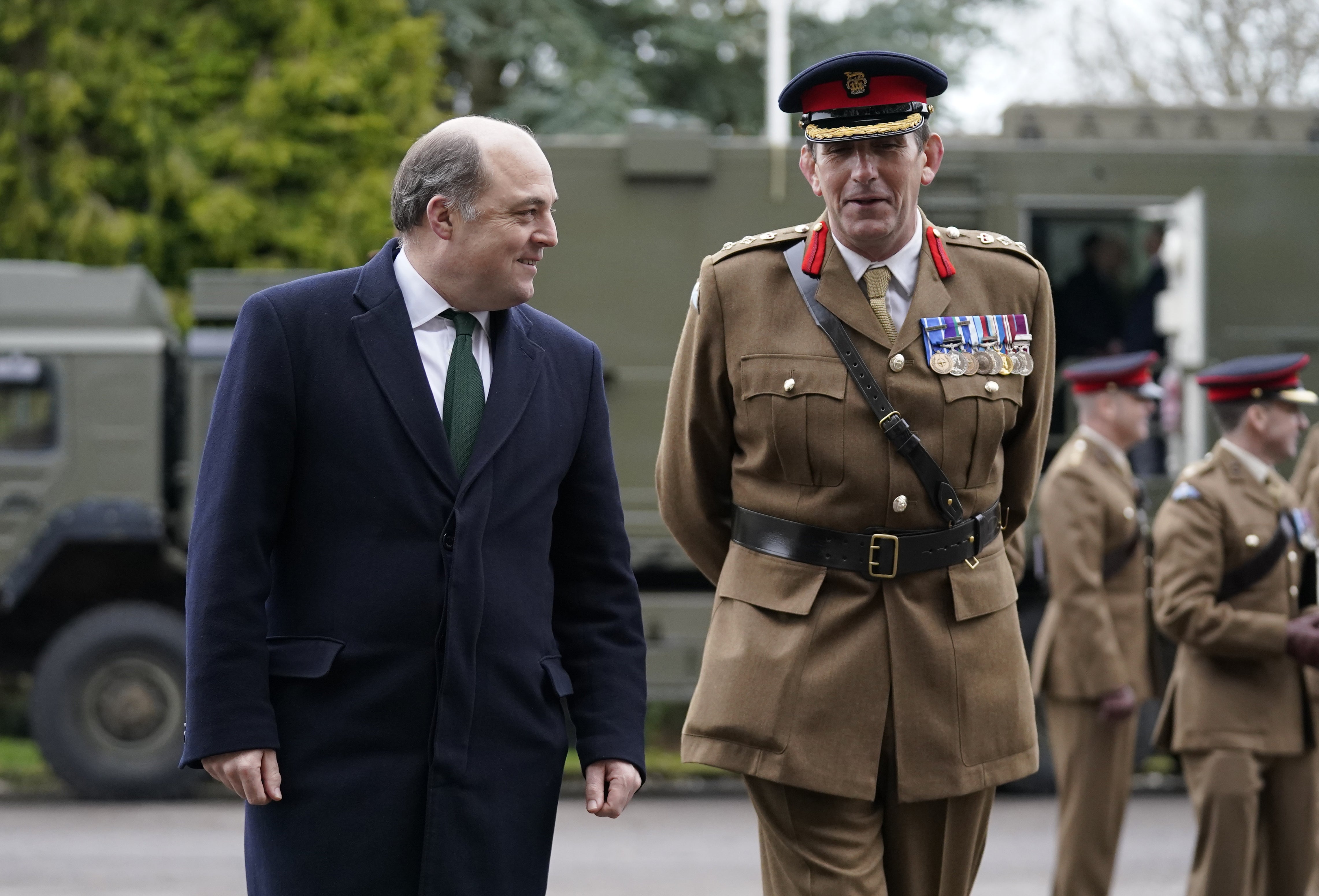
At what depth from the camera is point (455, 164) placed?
122 inches

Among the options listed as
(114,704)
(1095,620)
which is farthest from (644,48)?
(1095,620)

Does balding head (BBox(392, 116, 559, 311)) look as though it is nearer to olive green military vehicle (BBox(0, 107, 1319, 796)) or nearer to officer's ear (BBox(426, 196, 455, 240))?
officer's ear (BBox(426, 196, 455, 240))

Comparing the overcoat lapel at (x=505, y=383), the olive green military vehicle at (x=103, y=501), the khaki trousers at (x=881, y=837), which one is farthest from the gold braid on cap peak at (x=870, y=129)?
the olive green military vehicle at (x=103, y=501)

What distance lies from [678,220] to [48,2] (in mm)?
6679

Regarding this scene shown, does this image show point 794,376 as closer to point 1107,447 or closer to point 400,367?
A: point 400,367

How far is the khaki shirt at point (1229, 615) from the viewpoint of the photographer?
17.5 ft

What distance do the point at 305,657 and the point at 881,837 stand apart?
126cm

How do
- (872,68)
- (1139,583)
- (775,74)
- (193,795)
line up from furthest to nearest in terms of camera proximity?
(775,74), (193,795), (1139,583), (872,68)

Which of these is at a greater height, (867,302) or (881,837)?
(867,302)

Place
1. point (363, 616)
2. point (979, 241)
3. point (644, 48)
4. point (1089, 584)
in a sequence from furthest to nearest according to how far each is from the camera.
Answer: point (644, 48) < point (1089, 584) < point (979, 241) < point (363, 616)

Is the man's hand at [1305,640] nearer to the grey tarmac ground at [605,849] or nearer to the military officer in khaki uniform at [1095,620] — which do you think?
the military officer in khaki uniform at [1095,620]

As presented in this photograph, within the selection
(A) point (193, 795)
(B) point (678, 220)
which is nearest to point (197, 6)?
(B) point (678, 220)

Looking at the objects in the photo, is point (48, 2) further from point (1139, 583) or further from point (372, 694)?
point (372, 694)

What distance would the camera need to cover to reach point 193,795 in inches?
387
